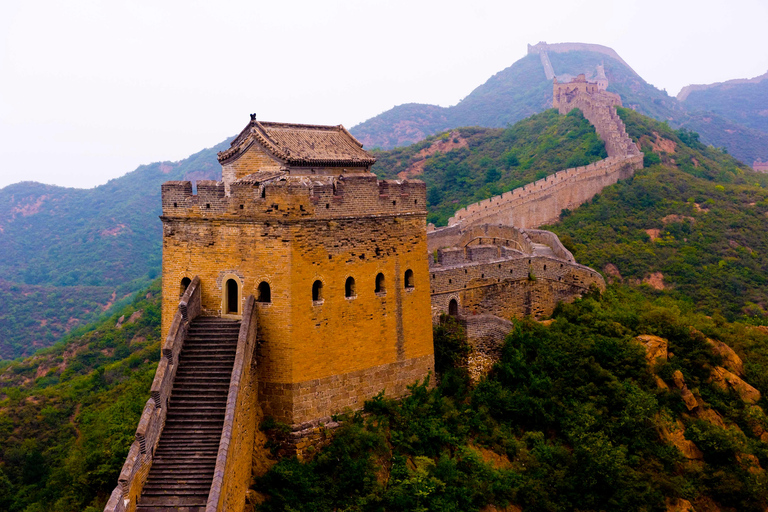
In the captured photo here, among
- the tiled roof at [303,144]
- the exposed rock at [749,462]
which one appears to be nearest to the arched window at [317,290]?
the tiled roof at [303,144]

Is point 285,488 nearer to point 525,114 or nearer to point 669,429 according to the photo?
point 669,429

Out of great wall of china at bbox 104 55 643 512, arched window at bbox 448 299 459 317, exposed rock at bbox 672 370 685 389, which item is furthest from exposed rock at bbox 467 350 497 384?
exposed rock at bbox 672 370 685 389

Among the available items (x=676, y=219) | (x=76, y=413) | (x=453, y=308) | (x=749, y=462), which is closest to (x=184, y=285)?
(x=453, y=308)

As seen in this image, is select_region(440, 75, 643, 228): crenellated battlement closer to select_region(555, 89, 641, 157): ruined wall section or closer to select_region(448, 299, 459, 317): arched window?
select_region(555, 89, 641, 157): ruined wall section

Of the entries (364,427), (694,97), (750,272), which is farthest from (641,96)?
(364,427)

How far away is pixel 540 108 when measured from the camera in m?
136

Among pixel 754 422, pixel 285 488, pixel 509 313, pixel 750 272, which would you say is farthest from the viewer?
pixel 750 272

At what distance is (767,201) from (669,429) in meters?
34.5

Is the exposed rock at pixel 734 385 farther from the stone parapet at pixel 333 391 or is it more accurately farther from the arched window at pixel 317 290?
the arched window at pixel 317 290

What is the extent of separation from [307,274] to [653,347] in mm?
11505

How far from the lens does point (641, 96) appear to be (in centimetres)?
14088

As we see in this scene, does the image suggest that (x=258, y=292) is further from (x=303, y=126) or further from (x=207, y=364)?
(x=303, y=126)

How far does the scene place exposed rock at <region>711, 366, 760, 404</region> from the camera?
1945cm

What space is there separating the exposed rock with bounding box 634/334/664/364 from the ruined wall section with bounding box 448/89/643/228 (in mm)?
16845
